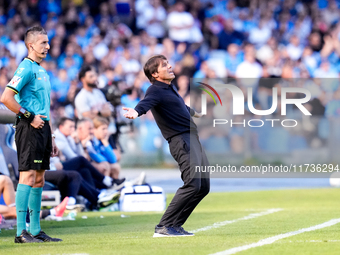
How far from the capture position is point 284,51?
69.4ft

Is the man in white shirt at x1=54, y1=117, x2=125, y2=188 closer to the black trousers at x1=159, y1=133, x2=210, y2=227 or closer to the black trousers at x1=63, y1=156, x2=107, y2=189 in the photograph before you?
the black trousers at x1=63, y1=156, x2=107, y2=189

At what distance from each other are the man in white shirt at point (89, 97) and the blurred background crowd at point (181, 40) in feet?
16.0

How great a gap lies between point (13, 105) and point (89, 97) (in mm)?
6511

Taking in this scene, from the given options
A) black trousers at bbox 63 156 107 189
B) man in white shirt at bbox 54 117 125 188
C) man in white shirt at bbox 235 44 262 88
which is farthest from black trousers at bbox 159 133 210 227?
man in white shirt at bbox 235 44 262 88

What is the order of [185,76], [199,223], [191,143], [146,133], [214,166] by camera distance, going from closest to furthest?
[191,143], [199,223], [214,166], [146,133], [185,76]

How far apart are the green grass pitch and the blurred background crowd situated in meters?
6.87

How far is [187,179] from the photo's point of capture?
694cm

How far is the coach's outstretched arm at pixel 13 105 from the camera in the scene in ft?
21.5

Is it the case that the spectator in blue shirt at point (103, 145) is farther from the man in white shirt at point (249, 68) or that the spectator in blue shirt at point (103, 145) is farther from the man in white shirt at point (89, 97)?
the man in white shirt at point (249, 68)

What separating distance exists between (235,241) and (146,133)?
10445mm

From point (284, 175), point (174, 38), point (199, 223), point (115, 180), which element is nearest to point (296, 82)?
point (284, 175)

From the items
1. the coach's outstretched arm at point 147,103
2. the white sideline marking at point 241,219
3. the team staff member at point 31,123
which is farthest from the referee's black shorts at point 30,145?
the white sideline marking at point 241,219

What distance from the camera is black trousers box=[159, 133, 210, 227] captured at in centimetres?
693

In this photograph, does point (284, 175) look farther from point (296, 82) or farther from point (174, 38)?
point (174, 38)
